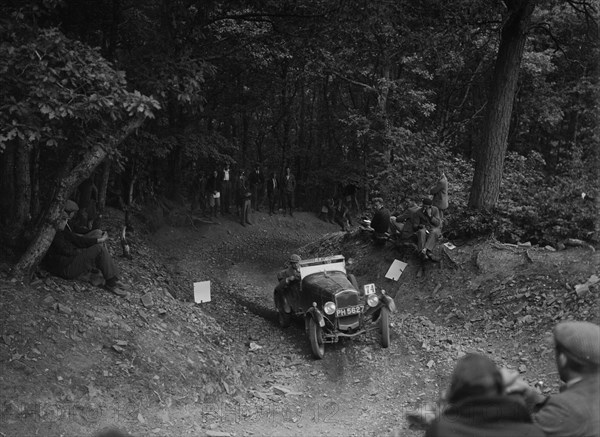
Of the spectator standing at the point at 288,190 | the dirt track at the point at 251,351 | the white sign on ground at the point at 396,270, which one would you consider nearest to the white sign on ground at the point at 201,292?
the dirt track at the point at 251,351

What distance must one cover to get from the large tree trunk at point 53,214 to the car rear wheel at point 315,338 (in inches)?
177

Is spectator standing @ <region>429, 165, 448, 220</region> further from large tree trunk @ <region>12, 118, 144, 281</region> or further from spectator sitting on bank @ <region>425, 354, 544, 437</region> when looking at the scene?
spectator sitting on bank @ <region>425, 354, 544, 437</region>

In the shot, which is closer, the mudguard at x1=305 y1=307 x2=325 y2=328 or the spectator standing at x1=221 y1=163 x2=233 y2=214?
the mudguard at x1=305 y1=307 x2=325 y2=328

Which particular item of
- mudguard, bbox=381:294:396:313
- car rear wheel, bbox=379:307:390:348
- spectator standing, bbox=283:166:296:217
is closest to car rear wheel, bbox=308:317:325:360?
car rear wheel, bbox=379:307:390:348

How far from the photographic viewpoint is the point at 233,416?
763cm

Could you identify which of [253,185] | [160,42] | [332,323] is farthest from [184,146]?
[332,323]

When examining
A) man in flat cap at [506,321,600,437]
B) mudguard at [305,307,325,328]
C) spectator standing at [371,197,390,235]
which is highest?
A: man in flat cap at [506,321,600,437]

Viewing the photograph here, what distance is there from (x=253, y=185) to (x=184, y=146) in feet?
21.1

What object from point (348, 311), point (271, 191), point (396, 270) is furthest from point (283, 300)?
point (271, 191)

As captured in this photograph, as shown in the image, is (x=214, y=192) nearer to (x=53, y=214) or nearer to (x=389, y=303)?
(x=53, y=214)

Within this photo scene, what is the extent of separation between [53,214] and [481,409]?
8019mm

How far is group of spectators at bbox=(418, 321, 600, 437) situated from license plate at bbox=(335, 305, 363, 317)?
6131 mm

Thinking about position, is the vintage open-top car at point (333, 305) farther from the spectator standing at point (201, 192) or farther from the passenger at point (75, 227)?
the spectator standing at point (201, 192)

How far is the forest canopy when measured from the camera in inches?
273
